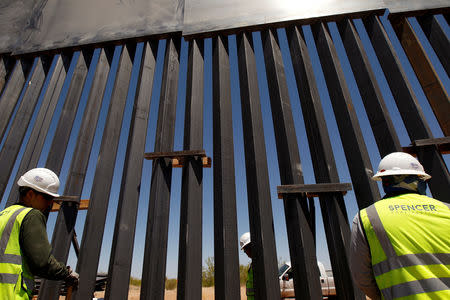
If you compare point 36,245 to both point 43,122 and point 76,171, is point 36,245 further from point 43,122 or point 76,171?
point 43,122

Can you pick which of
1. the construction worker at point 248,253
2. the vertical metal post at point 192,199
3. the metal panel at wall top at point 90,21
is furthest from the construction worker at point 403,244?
the metal panel at wall top at point 90,21

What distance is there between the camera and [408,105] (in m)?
3.44

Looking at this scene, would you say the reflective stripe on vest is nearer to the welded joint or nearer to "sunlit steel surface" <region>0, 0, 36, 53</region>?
the welded joint

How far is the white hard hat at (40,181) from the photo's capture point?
2.44 metres

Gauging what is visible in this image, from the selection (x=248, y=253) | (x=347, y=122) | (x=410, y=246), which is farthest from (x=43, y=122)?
(x=410, y=246)

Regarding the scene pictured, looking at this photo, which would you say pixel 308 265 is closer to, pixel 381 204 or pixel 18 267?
pixel 381 204

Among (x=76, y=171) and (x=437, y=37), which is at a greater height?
(x=437, y=37)

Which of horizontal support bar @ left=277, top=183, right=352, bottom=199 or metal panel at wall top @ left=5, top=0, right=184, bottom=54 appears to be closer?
horizontal support bar @ left=277, top=183, right=352, bottom=199

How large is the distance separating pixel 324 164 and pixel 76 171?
3468 millimetres

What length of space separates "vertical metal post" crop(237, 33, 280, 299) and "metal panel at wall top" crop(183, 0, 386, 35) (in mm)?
642

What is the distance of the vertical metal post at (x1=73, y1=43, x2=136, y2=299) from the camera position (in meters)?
3.32

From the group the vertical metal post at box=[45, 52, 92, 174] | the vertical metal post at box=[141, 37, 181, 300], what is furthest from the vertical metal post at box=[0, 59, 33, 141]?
the vertical metal post at box=[141, 37, 181, 300]

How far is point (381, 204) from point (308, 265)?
54.6 inches

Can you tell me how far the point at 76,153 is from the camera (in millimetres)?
4031
